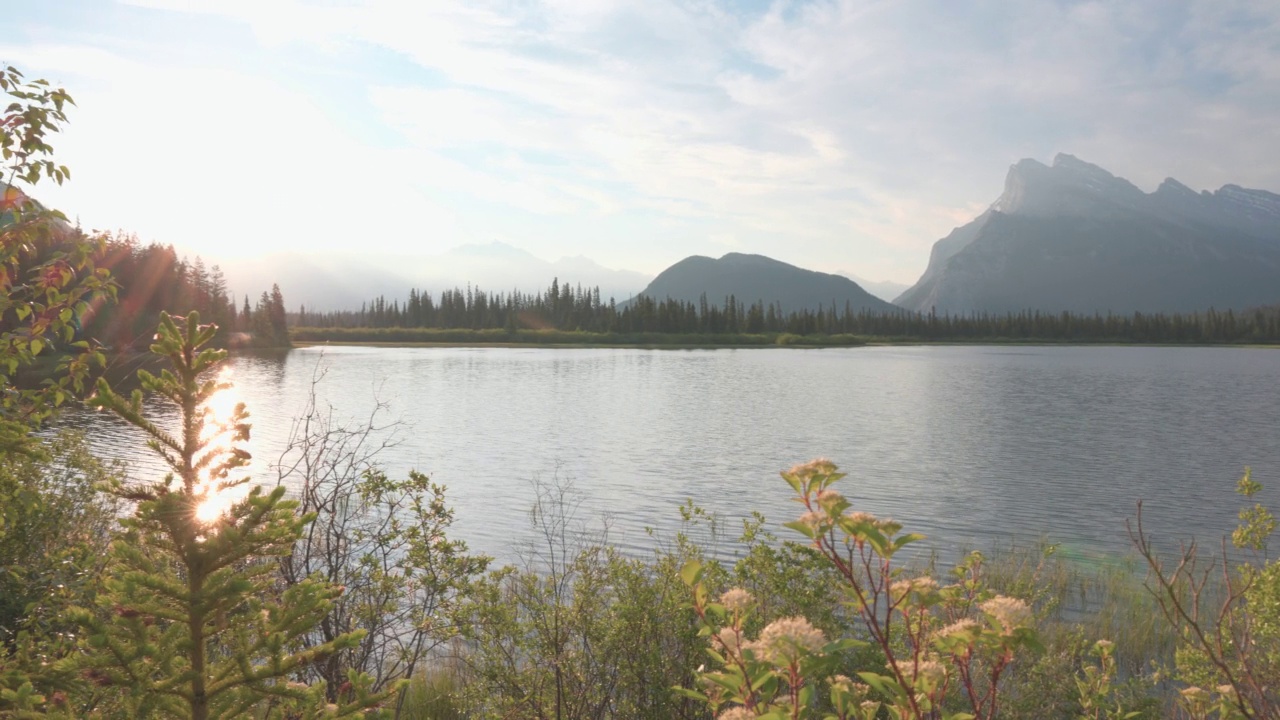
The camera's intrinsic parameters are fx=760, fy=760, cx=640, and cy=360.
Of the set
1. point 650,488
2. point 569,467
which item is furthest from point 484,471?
point 650,488

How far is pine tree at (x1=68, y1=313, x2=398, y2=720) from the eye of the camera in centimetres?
250

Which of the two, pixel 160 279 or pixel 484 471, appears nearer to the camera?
pixel 484 471

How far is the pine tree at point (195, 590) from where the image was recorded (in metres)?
2.50

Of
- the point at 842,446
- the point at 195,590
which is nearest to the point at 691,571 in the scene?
the point at 195,590

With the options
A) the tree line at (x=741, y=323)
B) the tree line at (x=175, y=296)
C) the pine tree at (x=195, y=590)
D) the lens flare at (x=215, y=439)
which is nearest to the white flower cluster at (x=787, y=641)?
the pine tree at (x=195, y=590)

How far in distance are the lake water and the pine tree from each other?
6572 mm

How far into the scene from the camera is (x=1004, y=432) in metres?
33.5

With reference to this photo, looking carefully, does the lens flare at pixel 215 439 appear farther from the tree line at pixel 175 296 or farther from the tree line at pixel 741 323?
the tree line at pixel 741 323

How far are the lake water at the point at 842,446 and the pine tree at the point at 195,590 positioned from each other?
657 cm

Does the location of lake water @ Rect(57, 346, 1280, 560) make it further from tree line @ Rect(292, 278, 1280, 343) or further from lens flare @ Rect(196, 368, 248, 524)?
tree line @ Rect(292, 278, 1280, 343)

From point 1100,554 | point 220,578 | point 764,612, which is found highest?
point 220,578

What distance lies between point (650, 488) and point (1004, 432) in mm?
19236

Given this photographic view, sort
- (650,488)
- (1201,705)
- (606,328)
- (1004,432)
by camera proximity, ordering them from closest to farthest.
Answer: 1. (1201,705)
2. (650,488)
3. (1004,432)
4. (606,328)

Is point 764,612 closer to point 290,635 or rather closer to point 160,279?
point 290,635
